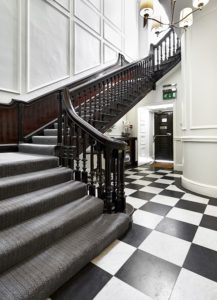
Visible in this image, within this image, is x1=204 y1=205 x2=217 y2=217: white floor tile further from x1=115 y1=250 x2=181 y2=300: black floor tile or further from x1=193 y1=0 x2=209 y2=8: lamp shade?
x1=193 y1=0 x2=209 y2=8: lamp shade

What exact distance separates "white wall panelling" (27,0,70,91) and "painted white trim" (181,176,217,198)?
3.34 metres

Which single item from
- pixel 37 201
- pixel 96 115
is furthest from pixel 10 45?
pixel 37 201

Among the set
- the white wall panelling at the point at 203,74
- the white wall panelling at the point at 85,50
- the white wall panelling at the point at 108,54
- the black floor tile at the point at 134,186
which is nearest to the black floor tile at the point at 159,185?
the black floor tile at the point at 134,186

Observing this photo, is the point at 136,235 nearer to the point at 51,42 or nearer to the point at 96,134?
the point at 96,134

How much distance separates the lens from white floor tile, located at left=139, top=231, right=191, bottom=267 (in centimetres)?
147

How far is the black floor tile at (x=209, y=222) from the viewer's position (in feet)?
6.48

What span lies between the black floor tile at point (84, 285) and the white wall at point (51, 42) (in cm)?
290

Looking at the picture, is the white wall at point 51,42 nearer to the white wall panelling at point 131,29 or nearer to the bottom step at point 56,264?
the white wall panelling at point 131,29

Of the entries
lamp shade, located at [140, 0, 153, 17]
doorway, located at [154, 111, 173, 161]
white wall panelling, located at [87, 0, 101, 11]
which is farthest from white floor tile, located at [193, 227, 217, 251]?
white wall panelling, located at [87, 0, 101, 11]

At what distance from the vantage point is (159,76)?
5.25 meters

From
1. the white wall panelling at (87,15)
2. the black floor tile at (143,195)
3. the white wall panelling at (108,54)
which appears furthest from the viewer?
the white wall panelling at (108,54)

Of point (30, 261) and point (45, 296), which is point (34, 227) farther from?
point (45, 296)

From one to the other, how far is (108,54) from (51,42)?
231cm

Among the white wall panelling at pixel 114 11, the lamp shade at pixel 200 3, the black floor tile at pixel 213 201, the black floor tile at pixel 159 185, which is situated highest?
the white wall panelling at pixel 114 11
